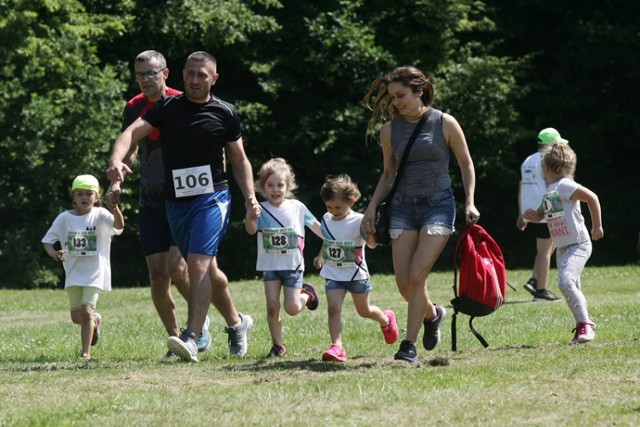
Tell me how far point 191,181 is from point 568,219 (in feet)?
10.1

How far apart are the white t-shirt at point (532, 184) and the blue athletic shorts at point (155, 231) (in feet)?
23.3

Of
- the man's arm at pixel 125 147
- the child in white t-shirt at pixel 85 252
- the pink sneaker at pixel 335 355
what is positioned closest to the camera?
the man's arm at pixel 125 147

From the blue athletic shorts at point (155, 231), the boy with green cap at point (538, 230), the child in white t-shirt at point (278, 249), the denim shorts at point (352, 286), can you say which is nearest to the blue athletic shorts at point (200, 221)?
the blue athletic shorts at point (155, 231)

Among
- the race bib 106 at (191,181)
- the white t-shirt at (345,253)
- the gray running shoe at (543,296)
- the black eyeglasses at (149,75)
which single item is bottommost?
the gray running shoe at (543,296)

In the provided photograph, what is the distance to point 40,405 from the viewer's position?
21.4ft

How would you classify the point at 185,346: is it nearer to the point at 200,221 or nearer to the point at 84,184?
the point at 200,221

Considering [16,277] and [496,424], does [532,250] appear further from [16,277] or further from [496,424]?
[496,424]

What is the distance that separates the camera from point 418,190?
8.09 meters

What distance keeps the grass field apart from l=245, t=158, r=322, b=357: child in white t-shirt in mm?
350

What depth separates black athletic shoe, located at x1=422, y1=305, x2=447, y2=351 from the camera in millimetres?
8719

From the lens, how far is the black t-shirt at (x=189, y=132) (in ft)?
27.6

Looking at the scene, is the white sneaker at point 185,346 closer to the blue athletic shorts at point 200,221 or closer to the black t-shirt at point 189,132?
the blue athletic shorts at point 200,221

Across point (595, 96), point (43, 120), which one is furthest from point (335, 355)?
point (595, 96)

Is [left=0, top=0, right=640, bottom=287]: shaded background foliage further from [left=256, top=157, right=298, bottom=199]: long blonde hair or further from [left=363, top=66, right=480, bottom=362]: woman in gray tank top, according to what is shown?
[left=363, top=66, right=480, bottom=362]: woman in gray tank top
